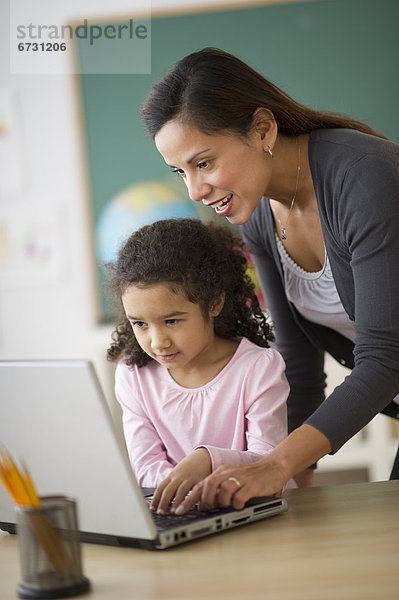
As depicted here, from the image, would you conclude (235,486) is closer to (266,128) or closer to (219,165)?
(219,165)

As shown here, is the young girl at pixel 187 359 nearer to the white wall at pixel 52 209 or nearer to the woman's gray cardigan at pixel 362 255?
the woman's gray cardigan at pixel 362 255

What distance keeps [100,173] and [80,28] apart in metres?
0.67

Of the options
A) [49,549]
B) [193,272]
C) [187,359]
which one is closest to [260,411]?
[187,359]

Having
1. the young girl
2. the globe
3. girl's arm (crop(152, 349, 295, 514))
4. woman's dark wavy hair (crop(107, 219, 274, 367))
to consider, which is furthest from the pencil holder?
the globe

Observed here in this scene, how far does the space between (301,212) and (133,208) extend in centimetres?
220

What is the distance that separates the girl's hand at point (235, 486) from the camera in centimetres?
100

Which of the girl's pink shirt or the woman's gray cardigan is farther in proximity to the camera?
the girl's pink shirt

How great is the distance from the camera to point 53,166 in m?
3.67

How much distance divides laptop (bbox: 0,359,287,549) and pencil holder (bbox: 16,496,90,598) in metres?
0.08

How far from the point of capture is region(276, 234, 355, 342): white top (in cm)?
150

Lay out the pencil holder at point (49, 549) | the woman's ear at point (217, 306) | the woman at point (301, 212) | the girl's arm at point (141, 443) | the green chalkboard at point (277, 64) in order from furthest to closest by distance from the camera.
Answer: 1. the green chalkboard at point (277, 64)
2. the woman's ear at point (217, 306)
3. the girl's arm at point (141, 443)
4. the woman at point (301, 212)
5. the pencil holder at point (49, 549)

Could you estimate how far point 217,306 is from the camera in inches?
58.1

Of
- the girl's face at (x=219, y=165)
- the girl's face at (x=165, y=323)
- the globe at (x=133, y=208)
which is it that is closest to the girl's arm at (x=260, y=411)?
the girl's face at (x=165, y=323)

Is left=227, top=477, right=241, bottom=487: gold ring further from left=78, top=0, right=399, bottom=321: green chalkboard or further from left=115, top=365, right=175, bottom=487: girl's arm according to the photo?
left=78, top=0, right=399, bottom=321: green chalkboard
